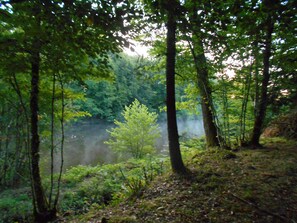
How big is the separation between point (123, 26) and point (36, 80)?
2680 mm

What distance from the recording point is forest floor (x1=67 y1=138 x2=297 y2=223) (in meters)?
3.04

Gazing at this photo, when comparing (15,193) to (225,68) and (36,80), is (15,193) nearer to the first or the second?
(36,80)

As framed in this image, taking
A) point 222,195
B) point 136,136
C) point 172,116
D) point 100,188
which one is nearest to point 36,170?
point 100,188

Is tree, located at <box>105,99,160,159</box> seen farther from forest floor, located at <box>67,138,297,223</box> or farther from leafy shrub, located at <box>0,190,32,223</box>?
forest floor, located at <box>67,138,297,223</box>

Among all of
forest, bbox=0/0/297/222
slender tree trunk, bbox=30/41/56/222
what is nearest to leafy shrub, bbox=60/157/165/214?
forest, bbox=0/0/297/222

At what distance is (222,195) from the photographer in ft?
11.6

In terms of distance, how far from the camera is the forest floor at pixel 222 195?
3.04 metres

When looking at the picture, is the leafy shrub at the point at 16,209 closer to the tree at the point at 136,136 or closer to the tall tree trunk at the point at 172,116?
the tall tree trunk at the point at 172,116

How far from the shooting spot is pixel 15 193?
6.91 m

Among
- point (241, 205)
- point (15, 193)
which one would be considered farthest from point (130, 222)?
point (15, 193)

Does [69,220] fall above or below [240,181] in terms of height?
below

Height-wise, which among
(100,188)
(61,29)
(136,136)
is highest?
(61,29)

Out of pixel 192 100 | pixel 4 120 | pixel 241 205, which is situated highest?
pixel 192 100

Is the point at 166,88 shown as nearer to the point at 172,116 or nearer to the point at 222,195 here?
the point at 172,116
